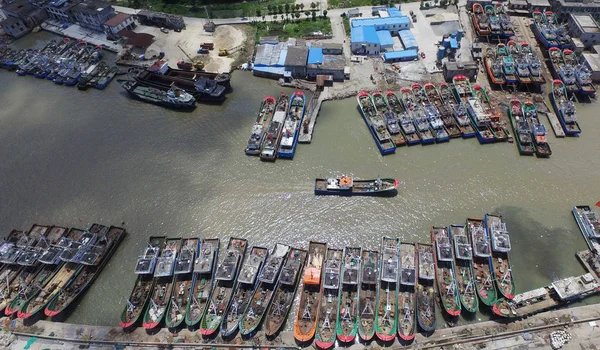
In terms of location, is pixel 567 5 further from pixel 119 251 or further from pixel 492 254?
pixel 119 251

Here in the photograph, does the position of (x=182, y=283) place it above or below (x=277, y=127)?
below

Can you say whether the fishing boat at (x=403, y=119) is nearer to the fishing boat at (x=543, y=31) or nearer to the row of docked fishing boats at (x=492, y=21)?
the row of docked fishing boats at (x=492, y=21)

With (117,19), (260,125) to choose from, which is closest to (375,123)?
(260,125)

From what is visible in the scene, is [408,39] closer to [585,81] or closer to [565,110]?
[565,110]

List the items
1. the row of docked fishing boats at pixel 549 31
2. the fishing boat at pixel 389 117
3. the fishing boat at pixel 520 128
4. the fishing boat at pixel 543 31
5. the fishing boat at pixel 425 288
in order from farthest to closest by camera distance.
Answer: the fishing boat at pixel 543 31 → the row of docked fishing boats at pixel 549 31 → the fishing boat at pixel 389 117 → the fishing boat at pixel 520 128 → the fishing boat at pixel 425 288

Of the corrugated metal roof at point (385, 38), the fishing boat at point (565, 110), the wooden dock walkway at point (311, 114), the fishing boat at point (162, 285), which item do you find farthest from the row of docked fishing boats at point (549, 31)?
the fishing boat at point (162, 285)

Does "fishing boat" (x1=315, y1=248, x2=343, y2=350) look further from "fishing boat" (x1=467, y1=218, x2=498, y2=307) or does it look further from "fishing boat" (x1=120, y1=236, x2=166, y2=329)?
"fishing boat" (x1=120, y1=236, x2=166, y2=329)
